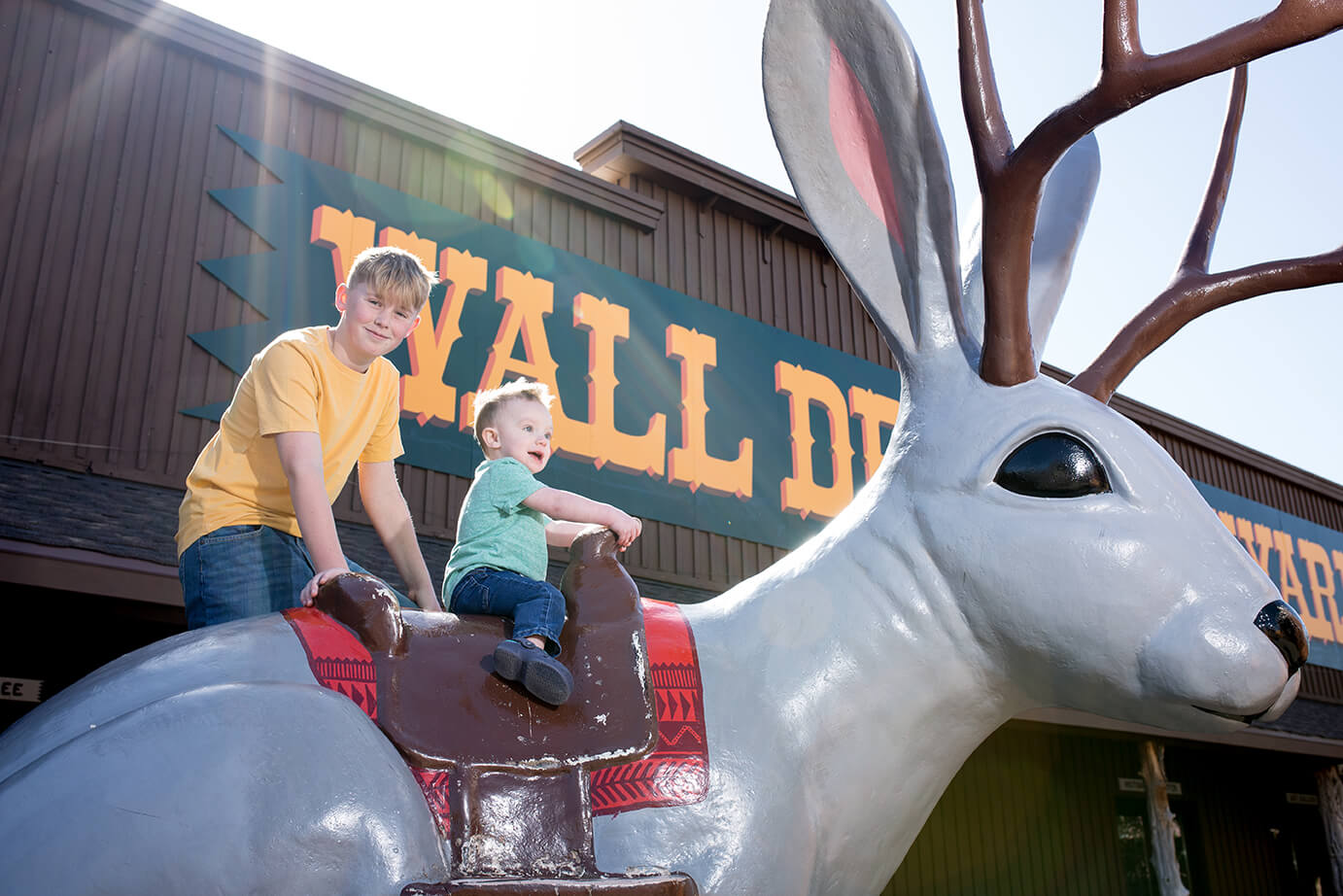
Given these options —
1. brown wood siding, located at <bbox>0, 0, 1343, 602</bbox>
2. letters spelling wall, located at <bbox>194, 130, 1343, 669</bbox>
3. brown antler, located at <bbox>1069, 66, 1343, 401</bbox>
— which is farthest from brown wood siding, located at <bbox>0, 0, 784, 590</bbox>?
brown antler, located at <bbox>1069, 66, 1343, 401</bbox>

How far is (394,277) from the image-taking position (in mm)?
2451

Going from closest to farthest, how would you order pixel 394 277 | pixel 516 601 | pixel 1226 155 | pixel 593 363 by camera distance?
pixel 516 601 → pixel 394 277 → pixel 1226 155 → pixel 593 363

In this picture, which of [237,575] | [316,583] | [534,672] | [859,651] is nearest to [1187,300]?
[859,651]

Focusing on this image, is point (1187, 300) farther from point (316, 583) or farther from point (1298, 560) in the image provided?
point (1298, 560)

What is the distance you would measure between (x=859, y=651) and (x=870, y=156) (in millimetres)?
1188

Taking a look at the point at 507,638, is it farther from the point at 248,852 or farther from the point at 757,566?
the point at 757,566

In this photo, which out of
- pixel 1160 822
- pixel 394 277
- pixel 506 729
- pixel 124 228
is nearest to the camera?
pixel 506 729

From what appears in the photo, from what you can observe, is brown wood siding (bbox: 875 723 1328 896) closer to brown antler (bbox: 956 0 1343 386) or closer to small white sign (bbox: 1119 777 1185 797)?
small white sign (bbox: 1119 777 1185 797)

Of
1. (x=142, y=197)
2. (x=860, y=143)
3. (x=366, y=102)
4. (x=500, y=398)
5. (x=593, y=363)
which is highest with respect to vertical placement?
(x=366, y=102)

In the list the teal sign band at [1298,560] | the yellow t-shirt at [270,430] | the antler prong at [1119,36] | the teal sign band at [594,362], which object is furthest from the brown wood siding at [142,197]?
the teal sign band at [1298,560]

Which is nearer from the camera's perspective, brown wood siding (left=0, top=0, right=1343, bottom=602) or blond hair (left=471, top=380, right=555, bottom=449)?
blond hair (left=471, top=380, right=555, bottom=449)

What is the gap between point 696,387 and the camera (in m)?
10.0

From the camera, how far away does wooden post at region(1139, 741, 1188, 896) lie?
11.9 metres

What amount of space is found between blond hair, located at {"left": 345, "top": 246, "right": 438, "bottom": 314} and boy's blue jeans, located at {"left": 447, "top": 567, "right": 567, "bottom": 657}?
0.63m
